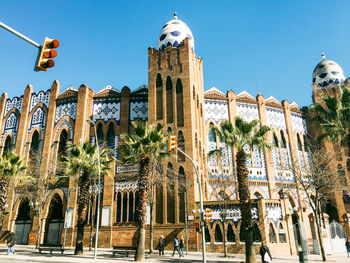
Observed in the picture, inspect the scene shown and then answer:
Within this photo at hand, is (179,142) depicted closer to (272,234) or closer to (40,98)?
(272,234)

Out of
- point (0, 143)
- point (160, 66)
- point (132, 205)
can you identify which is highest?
point (160, 66)

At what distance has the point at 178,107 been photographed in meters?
27.7

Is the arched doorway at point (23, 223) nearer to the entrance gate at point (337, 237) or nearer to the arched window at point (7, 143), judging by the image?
the arched window at point (7, 143)

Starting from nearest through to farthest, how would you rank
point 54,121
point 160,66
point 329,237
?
1. point 329,237
2. point 160,66
3. point 54,121

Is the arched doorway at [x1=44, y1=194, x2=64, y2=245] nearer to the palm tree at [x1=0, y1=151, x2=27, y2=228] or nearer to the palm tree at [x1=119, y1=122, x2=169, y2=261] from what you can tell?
the palm tree at [x1=0, y1=151, x2=27, y2=228]

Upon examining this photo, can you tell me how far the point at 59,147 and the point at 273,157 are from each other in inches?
846

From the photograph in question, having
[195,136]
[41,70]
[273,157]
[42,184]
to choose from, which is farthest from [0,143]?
[41,70]

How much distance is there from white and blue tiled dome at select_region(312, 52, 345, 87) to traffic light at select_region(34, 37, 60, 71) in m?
38.2

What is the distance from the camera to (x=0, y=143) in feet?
110

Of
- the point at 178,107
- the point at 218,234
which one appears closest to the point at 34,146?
the point at 178,107

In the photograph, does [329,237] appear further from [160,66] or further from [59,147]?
[59,147]

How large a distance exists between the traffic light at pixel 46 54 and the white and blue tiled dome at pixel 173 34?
2516cm

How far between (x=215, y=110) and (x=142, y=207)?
54.6 feet

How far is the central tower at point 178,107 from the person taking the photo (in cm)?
2458
